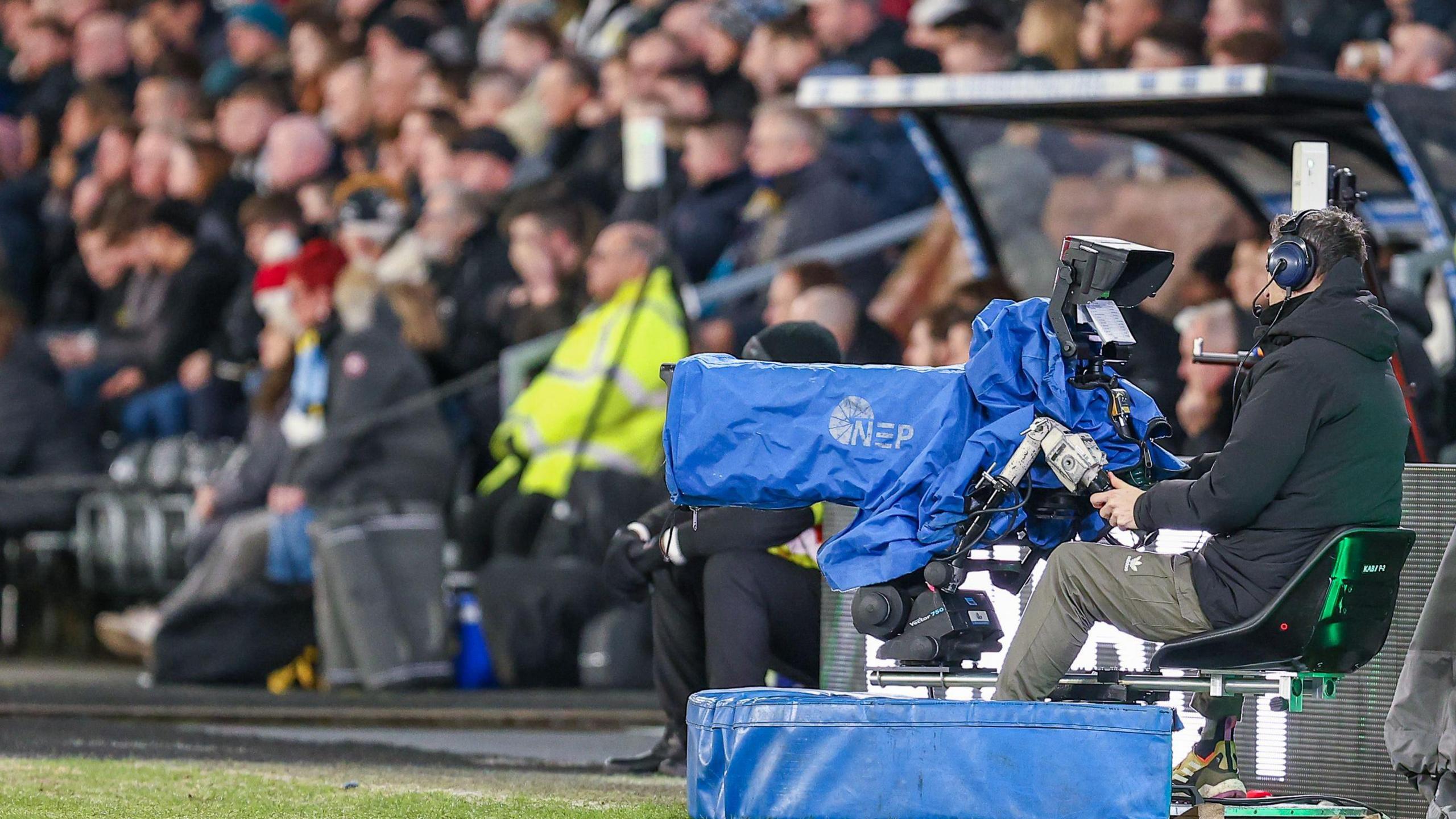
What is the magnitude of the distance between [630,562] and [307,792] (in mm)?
1452

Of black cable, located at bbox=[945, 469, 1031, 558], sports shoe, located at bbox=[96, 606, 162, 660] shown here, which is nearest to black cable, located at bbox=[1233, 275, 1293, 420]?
black cable, located at bbox=[945, 469, 1031, 558]

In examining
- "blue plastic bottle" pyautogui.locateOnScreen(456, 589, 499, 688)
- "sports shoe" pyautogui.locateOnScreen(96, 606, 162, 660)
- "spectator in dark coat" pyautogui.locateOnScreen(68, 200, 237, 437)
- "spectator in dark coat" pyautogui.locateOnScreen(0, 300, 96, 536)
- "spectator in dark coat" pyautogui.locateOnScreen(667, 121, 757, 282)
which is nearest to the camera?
"blue plastic bottle" pyautogui.locateOnScreen(456, 589, 499, 688)

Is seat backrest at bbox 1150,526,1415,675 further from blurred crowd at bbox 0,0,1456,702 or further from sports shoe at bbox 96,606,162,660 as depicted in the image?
sports shoe at bbox 96,606,162,660

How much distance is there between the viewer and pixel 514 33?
45.4ft

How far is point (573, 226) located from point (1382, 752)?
20.5 feet

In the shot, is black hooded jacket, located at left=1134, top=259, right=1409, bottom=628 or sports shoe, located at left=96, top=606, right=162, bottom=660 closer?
black hooded jacket, located at left=1134, top=259, right=1409, bottom=628

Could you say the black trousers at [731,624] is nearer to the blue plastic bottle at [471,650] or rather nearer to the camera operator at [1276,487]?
the camera operator at [1276,487]

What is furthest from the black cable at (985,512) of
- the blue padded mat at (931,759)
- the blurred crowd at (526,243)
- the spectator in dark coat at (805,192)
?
the spectator in dark coat at (805,192)

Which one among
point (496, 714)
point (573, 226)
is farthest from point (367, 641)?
point (573, 226)

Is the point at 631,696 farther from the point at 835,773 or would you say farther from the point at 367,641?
the point at 835,773

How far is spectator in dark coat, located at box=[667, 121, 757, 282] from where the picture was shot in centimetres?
1170

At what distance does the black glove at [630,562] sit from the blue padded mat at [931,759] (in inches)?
74.6

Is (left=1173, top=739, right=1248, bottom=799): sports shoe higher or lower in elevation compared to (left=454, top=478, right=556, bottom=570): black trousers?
lower

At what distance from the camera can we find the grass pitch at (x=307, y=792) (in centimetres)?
611
